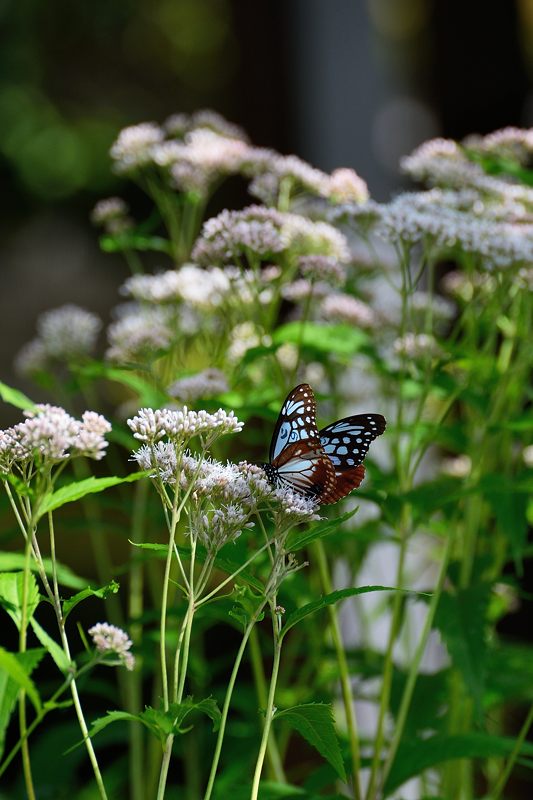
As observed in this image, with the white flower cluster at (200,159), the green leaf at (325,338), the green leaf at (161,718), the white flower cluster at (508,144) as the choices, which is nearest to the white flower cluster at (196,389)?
the green leaf at (325,338)

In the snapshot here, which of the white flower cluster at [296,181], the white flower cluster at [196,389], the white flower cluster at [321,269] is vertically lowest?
the white flower cluster at [196,389]

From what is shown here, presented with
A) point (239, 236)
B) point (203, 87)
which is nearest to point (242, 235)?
point (239, 236)

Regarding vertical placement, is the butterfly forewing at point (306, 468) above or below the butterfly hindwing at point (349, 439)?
below

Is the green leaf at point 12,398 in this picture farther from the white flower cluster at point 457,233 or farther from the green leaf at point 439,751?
the green leaf at point 439,751

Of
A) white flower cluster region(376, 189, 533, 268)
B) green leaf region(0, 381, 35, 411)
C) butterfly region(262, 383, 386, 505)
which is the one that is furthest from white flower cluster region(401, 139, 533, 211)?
green leaf region(0, 381, 35, 411)

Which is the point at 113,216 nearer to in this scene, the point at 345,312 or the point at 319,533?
the point at 345,312

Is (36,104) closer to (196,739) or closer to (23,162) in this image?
(23,162)

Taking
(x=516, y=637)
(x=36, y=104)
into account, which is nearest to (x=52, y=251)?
(x=36, y=104)
